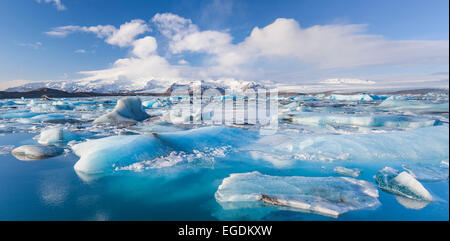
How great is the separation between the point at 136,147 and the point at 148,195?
1.34m

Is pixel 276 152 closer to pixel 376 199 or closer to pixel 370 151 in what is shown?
pixel 370 151

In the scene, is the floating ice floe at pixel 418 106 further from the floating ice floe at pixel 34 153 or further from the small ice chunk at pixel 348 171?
the floating ice floe at pixel 34 153

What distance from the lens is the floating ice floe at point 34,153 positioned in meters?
3.52

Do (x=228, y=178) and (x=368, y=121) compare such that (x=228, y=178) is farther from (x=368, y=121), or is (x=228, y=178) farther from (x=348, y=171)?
(x=368, y=121)

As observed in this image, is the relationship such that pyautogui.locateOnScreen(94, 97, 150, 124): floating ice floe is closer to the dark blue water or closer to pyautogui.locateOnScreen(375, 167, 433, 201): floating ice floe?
the dark blue water

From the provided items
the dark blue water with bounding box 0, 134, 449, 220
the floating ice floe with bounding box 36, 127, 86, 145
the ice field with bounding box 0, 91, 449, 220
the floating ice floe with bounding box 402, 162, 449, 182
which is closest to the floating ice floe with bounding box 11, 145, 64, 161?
the ice field with bounding box 0, 91, 449, 220

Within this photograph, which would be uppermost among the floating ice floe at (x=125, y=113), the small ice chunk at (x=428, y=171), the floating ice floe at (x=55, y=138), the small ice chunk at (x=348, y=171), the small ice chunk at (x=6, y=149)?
the floating ice floe at (x=125, y=113)

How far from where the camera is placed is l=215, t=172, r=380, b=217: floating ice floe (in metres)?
1.91

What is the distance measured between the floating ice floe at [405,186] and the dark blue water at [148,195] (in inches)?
3.8

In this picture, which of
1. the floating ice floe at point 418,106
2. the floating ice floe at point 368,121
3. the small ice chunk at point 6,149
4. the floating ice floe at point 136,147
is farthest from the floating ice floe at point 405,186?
the floating ice floe at point 418,106

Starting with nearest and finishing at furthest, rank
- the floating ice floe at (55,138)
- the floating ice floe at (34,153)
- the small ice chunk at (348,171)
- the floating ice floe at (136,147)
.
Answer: the small ice chunk at (348,171) → the floating ice floe at (136,147) → the floating ice floe at (34,153) → the floating ice floe at (55,138)

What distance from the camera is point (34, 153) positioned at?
360 cm

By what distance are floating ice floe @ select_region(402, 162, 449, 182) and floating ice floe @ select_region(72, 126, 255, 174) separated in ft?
8.98
